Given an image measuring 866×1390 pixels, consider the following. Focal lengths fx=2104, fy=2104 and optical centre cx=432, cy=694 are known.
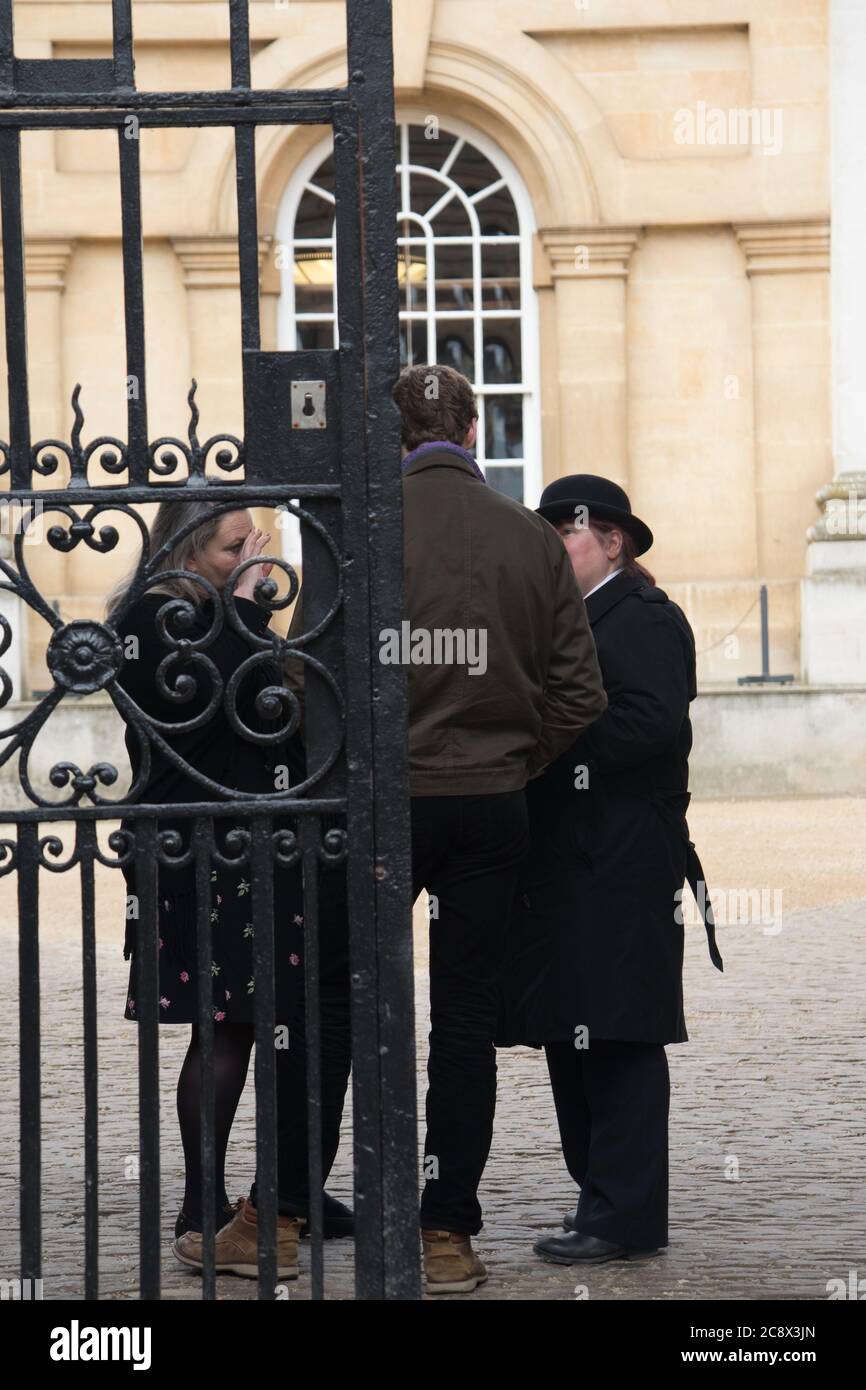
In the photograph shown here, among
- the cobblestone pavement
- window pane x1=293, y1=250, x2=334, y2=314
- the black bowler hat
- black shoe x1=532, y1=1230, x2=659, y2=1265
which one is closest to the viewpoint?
the cobblestone pavement

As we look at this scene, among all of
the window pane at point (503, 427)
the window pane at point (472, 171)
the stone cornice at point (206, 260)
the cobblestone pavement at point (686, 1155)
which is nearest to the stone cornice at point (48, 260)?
the stone cornice at point (206, 260)

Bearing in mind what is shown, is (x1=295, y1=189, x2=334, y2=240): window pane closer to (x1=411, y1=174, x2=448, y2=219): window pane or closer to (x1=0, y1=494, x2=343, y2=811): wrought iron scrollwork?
(x1=411, y1=174, x2=448, y2=219): window pane

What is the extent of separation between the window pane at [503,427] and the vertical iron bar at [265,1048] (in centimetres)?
1602

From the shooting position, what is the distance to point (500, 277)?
19.0 metres

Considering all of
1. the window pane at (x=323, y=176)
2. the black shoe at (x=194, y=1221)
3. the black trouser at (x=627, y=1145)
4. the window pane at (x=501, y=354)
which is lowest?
the black shoe at (x=194, y=1221)

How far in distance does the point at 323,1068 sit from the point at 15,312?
1.82m

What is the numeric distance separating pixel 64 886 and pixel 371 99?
32.6 feet

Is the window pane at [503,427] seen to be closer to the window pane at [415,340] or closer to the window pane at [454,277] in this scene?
the window pane at [415,340]

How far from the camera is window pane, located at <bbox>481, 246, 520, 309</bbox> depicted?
1895 cm

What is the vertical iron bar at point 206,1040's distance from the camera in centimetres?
324

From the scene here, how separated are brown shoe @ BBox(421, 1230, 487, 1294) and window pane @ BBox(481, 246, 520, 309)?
50.8ft
